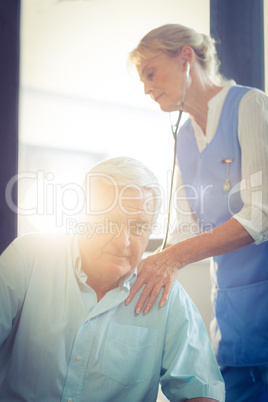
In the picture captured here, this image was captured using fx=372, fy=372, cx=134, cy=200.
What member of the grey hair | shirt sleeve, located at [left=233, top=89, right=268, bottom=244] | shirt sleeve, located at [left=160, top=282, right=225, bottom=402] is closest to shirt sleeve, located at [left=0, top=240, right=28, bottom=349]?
the grey hair

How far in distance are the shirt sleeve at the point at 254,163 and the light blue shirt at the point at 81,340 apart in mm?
301

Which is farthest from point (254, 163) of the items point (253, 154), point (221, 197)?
point (221, 197)

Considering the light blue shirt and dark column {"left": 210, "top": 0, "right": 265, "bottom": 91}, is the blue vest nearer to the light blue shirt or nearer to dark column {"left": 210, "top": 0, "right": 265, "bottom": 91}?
the light blue shirt

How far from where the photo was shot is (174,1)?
5.45ft

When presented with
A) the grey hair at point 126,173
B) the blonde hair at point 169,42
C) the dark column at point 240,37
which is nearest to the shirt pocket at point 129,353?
the grey hair at point 126,173

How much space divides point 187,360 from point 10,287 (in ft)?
1.62

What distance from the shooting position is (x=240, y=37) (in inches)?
68.7

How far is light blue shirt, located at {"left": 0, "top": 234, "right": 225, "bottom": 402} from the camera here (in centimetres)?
94

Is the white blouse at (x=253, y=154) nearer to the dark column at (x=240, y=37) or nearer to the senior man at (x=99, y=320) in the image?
the senior man at (x=99, y=320)

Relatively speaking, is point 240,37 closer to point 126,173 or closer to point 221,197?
point 221,197

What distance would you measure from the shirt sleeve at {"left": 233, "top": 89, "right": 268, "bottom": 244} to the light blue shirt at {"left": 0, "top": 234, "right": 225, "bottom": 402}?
0.30 m

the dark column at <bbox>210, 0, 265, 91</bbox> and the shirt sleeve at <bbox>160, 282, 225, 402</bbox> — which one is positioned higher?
the dark column at <bbox>210, 0, 265, 91</bbox>

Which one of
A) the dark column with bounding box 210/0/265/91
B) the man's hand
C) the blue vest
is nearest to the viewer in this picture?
the man's hand

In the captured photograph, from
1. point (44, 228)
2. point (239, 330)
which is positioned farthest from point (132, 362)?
point (44, 228)
